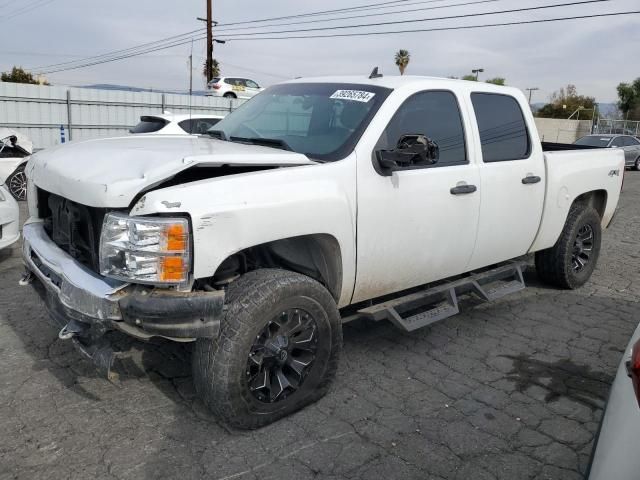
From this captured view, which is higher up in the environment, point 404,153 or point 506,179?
point 404,153

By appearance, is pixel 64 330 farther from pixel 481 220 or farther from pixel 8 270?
pixel 8 270

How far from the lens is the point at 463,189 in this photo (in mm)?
4039

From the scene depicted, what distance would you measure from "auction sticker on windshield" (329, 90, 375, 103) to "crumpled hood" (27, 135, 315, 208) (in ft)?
2.25

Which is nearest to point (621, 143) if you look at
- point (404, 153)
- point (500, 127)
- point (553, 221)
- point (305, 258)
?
point (553, 221)

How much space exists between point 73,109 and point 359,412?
53.4ft

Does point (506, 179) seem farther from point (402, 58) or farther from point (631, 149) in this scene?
point (402, 58)

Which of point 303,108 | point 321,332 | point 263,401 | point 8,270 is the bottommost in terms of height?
point 8,270

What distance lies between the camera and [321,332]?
10.7 feet

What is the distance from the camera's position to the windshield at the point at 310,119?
3.60 m

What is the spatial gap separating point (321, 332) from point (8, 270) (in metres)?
4.15

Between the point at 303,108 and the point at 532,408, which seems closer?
the point at 532,408

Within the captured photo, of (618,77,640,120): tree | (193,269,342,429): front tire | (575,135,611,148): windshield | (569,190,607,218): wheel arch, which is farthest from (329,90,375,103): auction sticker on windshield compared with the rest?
(618,77,640,120): tree

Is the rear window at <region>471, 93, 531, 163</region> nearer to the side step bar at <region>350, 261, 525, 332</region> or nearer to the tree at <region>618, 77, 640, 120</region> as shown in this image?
the side step bar at <region>350, 261, 525, 332</region>


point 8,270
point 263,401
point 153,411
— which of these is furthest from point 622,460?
point 8,270
